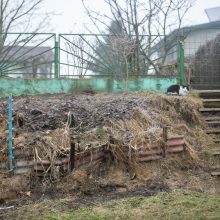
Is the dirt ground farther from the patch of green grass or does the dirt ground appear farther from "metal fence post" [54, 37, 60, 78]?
"metal fence post" [54, 37, 60, 78]

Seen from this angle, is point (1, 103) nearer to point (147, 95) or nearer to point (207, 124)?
point (147, 95)

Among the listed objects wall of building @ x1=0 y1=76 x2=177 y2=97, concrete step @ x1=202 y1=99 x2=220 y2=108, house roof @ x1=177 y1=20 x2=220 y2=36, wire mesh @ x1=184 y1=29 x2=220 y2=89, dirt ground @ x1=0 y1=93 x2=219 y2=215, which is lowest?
dirt ground @ x1=0 y1=93 x2=219 y2=215

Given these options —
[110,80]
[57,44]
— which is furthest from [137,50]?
[57,44]

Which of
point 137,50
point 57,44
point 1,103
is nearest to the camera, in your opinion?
point 1,103

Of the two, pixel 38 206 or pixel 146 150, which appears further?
pixel 146 150

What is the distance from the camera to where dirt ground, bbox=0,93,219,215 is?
19.6 ft

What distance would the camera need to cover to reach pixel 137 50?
461 inches

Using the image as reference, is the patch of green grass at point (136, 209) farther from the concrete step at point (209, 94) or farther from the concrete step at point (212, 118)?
the concrete step at point (209, 94)

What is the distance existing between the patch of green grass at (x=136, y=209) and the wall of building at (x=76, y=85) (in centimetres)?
516

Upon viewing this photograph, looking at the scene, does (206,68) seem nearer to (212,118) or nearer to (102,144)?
(212,118)

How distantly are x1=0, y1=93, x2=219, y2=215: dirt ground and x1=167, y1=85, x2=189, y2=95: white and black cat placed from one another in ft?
6.12

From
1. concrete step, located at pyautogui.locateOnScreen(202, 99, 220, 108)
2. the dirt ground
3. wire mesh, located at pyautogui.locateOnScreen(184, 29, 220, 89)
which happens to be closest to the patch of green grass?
the dirt ground

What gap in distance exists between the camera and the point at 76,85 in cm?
1047

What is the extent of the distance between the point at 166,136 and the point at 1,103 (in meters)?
3.47
